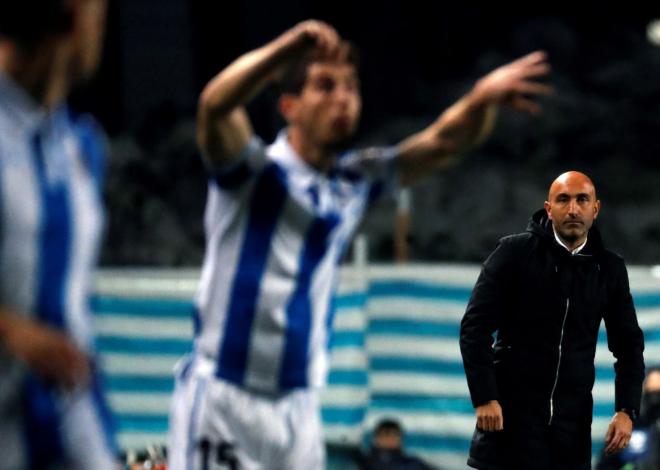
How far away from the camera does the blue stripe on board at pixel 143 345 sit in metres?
8.99

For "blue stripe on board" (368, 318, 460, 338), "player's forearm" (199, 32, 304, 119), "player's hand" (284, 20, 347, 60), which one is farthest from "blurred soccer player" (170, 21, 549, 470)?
"blue stripe on board" (368, 318, 460, 338)

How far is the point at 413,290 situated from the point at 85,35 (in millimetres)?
6194

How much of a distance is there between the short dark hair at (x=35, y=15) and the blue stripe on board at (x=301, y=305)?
148 cm

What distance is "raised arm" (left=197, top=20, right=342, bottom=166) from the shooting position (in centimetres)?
356

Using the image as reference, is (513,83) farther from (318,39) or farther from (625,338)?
(625,338)

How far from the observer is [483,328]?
553 cm

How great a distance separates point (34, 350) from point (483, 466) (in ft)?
9.96

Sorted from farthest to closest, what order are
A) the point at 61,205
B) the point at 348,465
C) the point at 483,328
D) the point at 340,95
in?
the point at 348,465 < the point at 483,328 < the point at 340,95 < the point at 61,205

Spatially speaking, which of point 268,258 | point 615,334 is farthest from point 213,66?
point 268,258

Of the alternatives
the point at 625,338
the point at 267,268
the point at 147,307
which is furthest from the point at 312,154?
the point at 147,307

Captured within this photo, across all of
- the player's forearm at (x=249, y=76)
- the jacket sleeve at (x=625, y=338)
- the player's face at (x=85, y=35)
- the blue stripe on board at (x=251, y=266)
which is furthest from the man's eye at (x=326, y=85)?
the jacket sleeve at (x=625, y=338)

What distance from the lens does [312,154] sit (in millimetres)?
4301

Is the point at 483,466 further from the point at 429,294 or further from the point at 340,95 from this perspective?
the point at 429,294

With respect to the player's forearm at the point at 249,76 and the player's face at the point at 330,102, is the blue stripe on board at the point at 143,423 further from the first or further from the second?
the player's forearm at the point at 249,76
